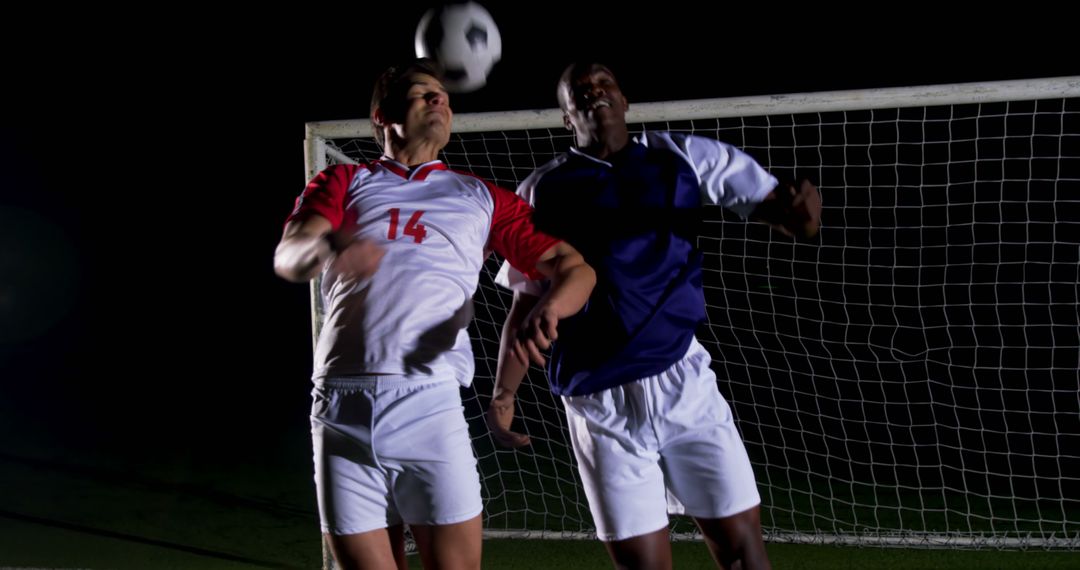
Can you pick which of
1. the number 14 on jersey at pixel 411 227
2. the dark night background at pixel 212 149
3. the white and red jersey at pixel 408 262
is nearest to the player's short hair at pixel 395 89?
the white and red jersey at pixel 408 262

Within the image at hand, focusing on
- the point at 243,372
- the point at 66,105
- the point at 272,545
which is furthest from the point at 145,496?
the point at 66,105

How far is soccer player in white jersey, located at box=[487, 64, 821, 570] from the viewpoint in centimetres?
190

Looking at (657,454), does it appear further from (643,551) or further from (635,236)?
(635,236)

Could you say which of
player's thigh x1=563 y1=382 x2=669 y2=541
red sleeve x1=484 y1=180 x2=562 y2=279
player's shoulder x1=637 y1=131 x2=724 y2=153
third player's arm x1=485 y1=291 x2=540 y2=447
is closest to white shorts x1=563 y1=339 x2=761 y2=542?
player's thigh x1=563 y1=382 x2=669 y2=541

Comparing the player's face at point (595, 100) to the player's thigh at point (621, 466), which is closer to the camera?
the player's thigh at point (621, 466)

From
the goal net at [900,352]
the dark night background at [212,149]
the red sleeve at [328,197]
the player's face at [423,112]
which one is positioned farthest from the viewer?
the dark night background at [212,149]

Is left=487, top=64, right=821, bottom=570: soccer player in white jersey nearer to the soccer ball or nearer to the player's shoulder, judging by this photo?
the player's shoulder

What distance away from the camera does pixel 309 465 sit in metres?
5.86

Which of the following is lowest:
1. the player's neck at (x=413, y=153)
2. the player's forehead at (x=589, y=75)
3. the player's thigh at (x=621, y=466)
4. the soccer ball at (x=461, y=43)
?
the player's thigh at (x=621, y=466)

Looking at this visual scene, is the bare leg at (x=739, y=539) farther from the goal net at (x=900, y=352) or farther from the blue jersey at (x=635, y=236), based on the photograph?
the goal net at (x=900, y=352)

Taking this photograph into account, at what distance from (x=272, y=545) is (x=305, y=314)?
662cm

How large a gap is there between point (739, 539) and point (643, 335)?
505mm

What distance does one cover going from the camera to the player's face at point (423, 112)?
5.61 feet

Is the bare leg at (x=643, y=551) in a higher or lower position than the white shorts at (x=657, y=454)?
lower
